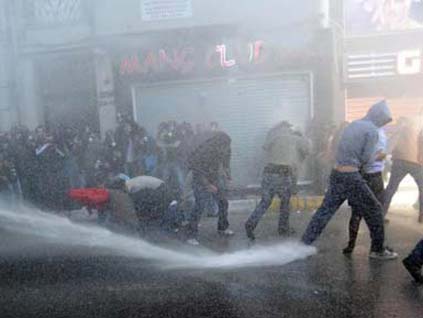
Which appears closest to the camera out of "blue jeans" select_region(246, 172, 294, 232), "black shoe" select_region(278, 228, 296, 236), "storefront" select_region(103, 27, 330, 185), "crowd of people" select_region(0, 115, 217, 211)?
"blue jeans" select_region(246, 172, 294, 232)

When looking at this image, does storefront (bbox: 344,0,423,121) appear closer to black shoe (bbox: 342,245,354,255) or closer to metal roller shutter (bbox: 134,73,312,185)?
metal roller shutter (bbox: 134,73,312,185)

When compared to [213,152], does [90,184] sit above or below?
below

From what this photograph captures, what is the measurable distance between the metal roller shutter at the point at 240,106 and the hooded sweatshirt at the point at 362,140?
4.64m

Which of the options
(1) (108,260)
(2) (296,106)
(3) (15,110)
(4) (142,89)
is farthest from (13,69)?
(1) (108,260)

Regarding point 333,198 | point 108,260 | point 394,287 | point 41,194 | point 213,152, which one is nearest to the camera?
point 394,287

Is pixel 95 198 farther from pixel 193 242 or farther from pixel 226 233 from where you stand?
pixel 226 233

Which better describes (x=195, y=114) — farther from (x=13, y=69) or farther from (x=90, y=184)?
(x=13, y=69)

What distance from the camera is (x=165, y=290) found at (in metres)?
4.12

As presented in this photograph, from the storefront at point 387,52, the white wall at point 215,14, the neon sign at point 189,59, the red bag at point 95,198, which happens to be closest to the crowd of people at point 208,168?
the red bag at point 95,198

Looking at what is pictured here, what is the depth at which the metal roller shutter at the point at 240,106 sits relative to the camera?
9.30 meters

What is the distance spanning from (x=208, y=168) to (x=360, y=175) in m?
1.71

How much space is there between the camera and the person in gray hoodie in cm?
454

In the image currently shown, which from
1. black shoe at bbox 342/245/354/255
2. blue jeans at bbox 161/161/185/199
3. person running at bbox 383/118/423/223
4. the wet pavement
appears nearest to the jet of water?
the wet pavement

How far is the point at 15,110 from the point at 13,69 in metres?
0.76
